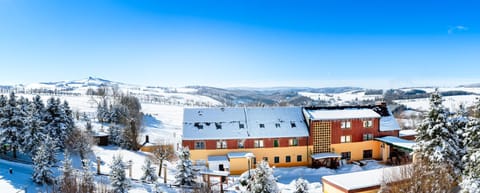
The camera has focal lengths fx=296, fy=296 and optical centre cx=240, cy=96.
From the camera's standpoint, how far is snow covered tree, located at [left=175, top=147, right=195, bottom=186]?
27.6m

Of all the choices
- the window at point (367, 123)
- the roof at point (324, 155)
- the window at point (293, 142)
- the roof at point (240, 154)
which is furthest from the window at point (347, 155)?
the roof at point (240, 154)

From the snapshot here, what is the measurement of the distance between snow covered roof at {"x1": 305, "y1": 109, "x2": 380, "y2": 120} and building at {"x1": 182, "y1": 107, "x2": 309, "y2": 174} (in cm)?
176

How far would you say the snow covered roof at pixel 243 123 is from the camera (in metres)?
35.9

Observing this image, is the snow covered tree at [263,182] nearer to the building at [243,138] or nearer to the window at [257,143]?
the building at [243,138]

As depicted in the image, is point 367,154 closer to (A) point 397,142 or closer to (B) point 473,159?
(A) point 397,142

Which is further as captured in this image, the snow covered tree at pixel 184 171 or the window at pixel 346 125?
the window at pixel 346 125

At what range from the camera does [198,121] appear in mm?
37250

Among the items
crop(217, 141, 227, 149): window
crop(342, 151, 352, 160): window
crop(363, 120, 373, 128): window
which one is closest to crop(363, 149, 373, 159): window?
crop(342, 151, 352, 160): window

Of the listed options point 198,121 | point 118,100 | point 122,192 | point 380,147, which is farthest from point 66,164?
point 118,100

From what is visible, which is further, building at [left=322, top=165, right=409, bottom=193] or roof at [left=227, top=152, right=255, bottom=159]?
roof at [left=227, top=152, right=255, bottom=159]

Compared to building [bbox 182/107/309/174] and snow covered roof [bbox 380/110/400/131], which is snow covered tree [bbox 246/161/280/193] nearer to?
building [bbox 182/107/309/174]

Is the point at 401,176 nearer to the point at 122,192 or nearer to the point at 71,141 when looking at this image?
the point at 122,192

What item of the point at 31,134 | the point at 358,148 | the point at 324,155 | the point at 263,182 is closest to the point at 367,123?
the point at 358,148

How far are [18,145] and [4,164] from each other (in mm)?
4480
